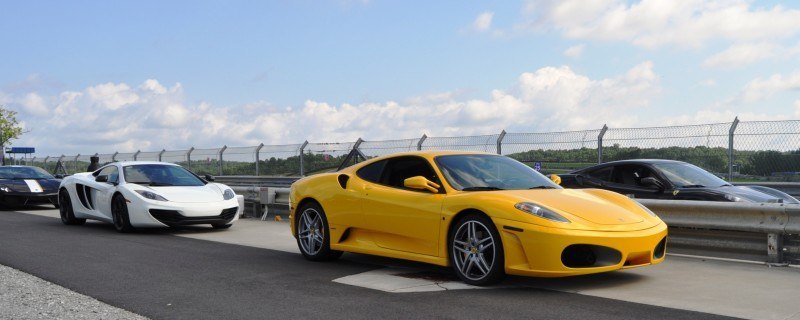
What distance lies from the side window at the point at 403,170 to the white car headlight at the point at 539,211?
1248mm

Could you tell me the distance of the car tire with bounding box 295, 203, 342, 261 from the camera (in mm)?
8039

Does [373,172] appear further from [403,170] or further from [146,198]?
[146,198]

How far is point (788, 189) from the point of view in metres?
13.4

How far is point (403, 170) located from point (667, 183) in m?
4.43

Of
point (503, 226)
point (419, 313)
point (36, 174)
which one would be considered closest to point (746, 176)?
point (503, 226)

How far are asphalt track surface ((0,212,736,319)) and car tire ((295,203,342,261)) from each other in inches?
4.4

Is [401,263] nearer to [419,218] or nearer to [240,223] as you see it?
[419,218]

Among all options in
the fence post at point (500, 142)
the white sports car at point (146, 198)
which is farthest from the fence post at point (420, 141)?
the white sports car at point (146, 198)

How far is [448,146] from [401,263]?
10791mm

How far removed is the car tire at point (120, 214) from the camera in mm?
11706

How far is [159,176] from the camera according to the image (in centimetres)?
1255

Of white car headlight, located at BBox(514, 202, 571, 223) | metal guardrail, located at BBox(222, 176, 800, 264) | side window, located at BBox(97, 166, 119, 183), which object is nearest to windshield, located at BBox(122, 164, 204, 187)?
side window, located at BBox(97, 166, 119, 183)

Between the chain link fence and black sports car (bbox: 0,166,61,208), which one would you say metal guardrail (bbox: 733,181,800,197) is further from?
black sports car (bbox: 0,166,61,208)

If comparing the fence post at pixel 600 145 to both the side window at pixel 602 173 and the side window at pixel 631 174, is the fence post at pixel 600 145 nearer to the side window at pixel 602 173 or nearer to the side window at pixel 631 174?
the side window at pixel 602 173
